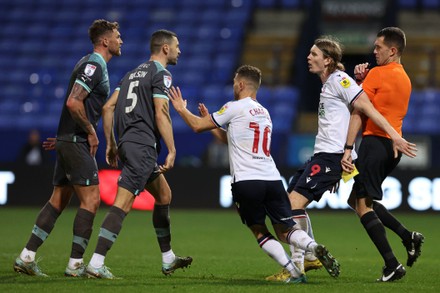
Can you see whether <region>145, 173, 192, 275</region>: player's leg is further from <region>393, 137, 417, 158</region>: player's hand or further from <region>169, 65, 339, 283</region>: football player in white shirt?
<region>393, 137, 417, 158</region>: player's hand

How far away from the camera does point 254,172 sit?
7.95m

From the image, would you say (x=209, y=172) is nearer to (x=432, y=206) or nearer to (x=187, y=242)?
(x=432, y=206)

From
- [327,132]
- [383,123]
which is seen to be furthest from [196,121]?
[383,123]

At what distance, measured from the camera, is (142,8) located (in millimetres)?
25438

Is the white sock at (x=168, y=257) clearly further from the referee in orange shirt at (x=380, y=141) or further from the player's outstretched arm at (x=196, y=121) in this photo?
the referee in orange shirt at (x=380, y=141)

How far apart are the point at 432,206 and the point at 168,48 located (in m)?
10.2

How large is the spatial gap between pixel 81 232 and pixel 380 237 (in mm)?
2631

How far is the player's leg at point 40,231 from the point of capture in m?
8.45

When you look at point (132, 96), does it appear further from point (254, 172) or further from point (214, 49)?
point (214, 49)

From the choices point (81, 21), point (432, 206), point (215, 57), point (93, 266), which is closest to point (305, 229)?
point (93, 266)

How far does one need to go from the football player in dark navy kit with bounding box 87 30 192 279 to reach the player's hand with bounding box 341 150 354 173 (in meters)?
1.48

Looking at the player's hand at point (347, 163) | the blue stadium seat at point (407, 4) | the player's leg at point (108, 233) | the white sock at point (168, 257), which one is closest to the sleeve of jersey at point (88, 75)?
the player's leg at point (108, 233)

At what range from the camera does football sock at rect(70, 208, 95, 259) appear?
8359mm

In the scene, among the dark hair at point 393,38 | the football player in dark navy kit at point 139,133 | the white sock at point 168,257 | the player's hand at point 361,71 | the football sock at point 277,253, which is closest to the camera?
the football sock at point 277,253
